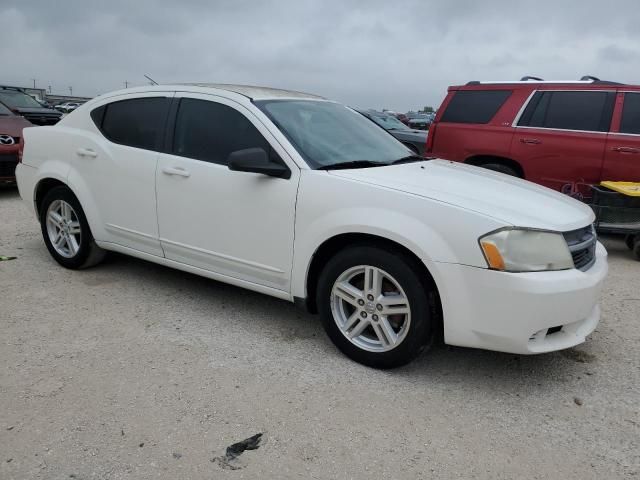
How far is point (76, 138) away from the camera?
447cm

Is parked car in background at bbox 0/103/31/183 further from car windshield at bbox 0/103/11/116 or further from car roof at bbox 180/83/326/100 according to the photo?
car roof at bbox 180/83/326/100

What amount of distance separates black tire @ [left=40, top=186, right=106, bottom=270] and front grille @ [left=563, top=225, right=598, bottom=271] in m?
3.68

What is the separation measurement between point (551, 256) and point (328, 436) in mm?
1480

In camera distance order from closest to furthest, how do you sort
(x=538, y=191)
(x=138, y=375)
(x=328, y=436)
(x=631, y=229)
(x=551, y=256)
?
(x=328, y=436) < (x=551, y=256) < (x=138, y=375) < (x=538, y=191) < (x=631, y=229)

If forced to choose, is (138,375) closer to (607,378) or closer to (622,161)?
(607,378)

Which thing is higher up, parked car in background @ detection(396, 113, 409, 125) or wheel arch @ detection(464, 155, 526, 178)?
parked car in background @ detection(396, 113, 409, 125)

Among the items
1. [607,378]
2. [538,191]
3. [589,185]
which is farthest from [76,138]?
[589,185]

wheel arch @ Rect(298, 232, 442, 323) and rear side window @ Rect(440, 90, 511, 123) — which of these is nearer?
wheel arch @ Rect(298, 232, 442, 323)

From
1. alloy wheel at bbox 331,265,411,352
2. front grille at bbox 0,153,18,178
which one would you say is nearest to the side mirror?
alloy wheel at bbox 331,265,411,352

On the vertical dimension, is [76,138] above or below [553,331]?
above

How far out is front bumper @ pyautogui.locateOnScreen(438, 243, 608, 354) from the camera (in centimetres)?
268

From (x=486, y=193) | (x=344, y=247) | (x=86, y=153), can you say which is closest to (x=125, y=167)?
(x=86, y=153)

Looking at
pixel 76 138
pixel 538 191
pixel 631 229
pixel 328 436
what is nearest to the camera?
pixel 328 436

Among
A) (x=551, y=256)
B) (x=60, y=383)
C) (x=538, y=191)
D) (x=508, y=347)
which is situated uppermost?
(x=538, y=191)
